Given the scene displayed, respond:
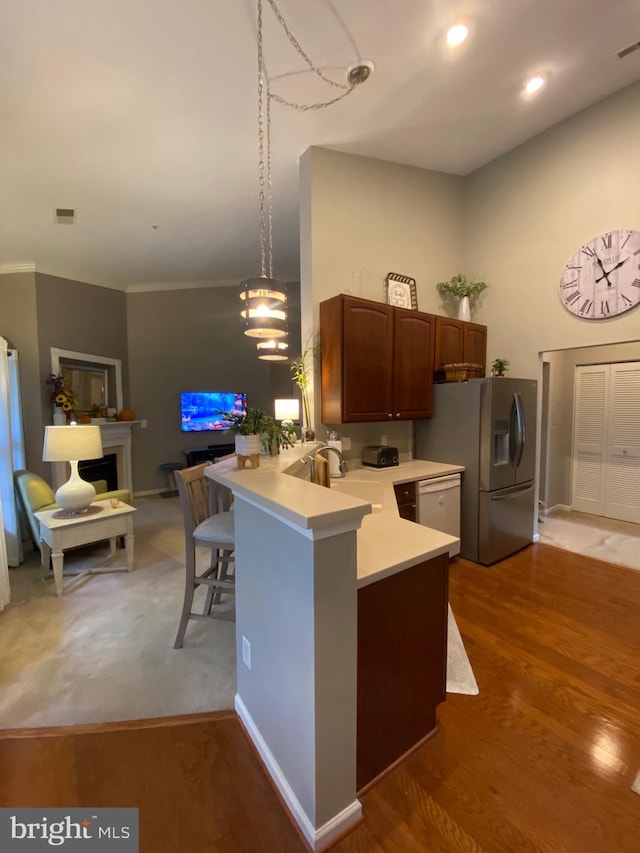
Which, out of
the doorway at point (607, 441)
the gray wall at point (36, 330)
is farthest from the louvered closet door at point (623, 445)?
the gray wall at point (36, 330)

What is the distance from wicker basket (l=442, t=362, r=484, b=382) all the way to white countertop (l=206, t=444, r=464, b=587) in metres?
1.68

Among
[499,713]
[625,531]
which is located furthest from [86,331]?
[625,531]

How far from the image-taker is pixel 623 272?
118 inches

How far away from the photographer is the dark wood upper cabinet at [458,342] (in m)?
3.58

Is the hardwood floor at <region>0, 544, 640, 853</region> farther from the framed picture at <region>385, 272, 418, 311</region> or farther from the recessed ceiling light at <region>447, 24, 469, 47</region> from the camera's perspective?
the recessed ceiling light at <region>447, 24, 469, 47</region>

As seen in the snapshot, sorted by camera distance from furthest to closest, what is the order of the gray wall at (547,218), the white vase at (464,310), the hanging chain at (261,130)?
the white vase at (464,310)
the gray wall at (547,218)
the hanging chain at (261,130)

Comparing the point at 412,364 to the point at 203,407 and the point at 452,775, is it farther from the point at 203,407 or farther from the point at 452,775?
the point at 203,407

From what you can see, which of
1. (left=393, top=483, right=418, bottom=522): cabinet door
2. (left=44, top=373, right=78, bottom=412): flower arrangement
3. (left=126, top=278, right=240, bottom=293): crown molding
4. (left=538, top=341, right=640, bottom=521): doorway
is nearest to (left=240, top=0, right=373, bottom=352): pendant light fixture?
(left=393, top=483, right=418, bottom=522): cabinet door

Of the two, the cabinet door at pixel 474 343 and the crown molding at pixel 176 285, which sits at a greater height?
the crown molding at pixel 176 285

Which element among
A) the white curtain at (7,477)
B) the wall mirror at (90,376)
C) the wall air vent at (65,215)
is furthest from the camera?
the wall mirror at (90,376)

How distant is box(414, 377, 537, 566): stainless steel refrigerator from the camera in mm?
3219

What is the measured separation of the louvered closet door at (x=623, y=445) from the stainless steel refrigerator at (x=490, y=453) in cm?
169

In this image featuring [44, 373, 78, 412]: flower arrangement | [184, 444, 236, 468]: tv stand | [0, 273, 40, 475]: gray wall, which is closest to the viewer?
[0, 273, 40, 475]: gray wall

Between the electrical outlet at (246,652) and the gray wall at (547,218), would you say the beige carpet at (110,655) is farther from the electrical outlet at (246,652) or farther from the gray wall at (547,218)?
the gray wall at (547,218)
